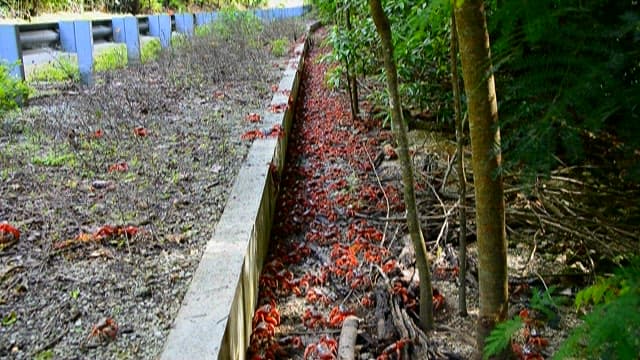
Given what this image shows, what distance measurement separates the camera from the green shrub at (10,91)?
5527mm

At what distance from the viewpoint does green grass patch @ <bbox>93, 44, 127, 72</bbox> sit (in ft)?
25.0

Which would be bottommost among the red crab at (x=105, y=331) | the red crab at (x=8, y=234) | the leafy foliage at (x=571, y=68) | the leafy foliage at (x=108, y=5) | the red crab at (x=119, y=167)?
the red crab at (x=105, y=331)

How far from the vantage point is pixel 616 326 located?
1161 millimetres

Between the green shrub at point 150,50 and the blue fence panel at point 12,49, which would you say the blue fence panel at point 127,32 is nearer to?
the green shrub at point 150,50

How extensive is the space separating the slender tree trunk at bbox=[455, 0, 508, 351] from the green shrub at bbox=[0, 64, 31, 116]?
4.76m

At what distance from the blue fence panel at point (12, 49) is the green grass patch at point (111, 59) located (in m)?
1.11

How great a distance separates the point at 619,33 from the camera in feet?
4.50

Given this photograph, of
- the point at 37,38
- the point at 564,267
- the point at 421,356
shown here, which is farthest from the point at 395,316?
the point at 37,38

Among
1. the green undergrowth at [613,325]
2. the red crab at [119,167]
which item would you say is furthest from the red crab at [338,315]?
the red crab at [119,167]

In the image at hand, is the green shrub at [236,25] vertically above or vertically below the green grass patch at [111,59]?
above

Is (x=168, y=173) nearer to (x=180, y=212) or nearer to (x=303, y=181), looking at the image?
(x=180, y=212)

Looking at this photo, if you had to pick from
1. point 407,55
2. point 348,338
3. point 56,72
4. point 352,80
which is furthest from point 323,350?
point 56,72

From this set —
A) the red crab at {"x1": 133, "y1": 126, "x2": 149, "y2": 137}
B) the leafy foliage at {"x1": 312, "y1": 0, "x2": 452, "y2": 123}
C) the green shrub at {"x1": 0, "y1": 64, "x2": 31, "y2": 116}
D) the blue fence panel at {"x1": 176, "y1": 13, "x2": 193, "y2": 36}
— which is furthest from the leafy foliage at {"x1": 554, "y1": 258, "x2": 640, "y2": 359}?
the blue fence panel at {"x1": 176, "y1": 13, "x2": 193, "y2": 36}

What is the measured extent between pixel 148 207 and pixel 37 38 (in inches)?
164
